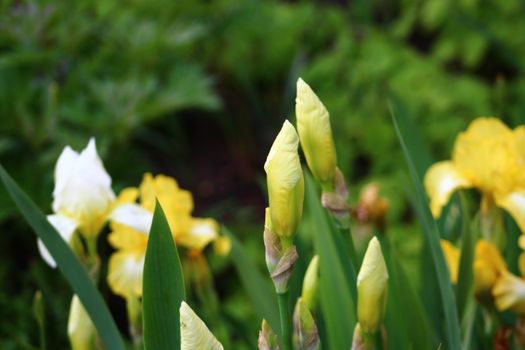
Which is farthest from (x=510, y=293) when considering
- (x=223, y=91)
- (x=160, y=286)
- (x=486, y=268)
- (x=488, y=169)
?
(x=223, y=91)

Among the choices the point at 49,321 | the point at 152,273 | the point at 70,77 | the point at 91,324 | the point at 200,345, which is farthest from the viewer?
the point at 70,77

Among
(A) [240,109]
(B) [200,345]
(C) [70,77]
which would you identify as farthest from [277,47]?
(B) [200,345]

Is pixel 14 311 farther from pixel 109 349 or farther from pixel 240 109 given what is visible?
pixel 240 109

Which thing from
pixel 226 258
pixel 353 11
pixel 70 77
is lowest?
pixel 226 258

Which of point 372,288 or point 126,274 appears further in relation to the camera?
point 126,274

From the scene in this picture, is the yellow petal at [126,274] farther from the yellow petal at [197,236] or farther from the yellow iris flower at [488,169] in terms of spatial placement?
the yellow iris flower at [488,169]

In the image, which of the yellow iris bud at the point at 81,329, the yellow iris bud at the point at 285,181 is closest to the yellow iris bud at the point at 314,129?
the yellow iris bud at the point at 285,181

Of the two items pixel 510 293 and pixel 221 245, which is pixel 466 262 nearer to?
pixel 510 293

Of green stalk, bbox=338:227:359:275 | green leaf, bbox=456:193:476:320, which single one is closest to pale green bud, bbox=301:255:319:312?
green stalk, bbox=338:227:359:275
